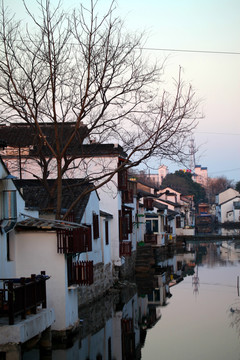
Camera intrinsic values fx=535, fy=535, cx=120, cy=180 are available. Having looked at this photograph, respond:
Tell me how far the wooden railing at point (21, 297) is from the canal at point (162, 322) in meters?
1.66

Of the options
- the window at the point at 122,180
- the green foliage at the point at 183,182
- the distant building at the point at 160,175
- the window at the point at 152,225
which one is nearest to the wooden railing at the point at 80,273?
the window at the point at 122,180

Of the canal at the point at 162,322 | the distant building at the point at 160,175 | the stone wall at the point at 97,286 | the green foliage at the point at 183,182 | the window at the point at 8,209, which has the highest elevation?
the distant building at the point at 160,175

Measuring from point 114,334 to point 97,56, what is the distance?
10650 millimetres

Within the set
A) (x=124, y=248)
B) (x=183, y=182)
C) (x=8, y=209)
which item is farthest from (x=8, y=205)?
(x=183, y=182)

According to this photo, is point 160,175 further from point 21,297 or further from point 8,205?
point 21,297

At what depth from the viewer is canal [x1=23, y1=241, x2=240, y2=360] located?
17.5 m

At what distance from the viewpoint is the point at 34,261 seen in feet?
59.5

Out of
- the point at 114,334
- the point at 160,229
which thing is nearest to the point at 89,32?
the point at 114,334

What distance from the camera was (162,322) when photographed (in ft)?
75.9

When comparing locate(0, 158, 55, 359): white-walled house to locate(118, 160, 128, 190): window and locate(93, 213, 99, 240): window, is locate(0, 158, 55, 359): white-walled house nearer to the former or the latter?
locate(93, 213, 99, 240): window

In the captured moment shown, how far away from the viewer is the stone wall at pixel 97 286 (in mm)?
23680

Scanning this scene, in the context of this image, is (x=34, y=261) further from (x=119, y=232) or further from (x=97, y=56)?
(x=119, y=232)

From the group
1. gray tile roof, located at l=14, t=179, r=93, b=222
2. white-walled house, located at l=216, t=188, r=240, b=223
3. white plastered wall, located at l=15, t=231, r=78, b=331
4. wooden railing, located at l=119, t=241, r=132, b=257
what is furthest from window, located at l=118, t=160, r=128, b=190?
white-walled house, located at l=216, t=188, r=240, b=223

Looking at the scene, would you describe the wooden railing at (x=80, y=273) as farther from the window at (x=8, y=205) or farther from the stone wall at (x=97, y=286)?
the stone wall at (x=97, y=286)
